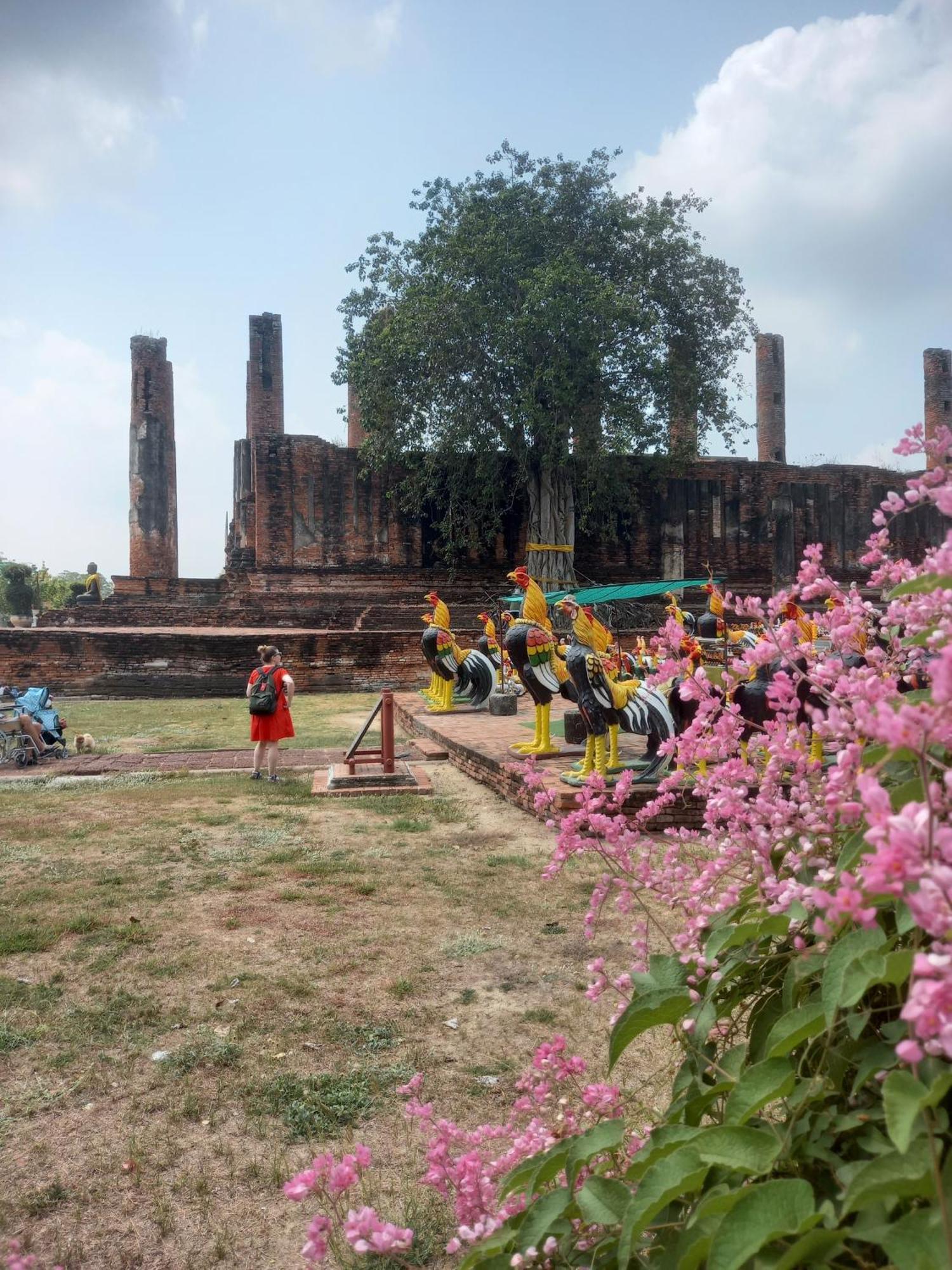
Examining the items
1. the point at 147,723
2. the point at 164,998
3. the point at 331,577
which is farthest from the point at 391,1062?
the point at 331,577

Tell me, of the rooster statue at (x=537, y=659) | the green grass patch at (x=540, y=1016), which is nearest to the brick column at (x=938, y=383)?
the rooster statue at (x=537, y=659)

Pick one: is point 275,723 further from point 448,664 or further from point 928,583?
point 928,583

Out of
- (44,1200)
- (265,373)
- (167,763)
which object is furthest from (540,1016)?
(265,373)

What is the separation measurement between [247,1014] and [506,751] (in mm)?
4505

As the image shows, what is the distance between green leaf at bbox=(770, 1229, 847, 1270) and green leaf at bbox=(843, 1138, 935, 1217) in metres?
0.03

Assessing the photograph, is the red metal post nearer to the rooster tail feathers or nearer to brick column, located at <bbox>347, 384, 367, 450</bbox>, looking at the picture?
the rooster tail feathers

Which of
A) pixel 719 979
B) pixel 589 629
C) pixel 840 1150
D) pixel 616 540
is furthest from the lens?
pixel 616 540

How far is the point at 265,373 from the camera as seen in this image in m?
26.1

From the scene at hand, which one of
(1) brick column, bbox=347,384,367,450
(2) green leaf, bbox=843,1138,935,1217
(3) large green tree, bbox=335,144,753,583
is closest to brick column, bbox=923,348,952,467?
(3) large green tree, bbox=335,144,753,583

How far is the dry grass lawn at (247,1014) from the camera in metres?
2.05

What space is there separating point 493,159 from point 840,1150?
20.5 metres

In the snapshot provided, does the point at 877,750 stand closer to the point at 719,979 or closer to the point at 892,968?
the point at 892,968

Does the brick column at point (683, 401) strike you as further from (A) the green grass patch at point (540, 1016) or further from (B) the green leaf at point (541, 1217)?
(B) the green leaf at point (541, 1217)

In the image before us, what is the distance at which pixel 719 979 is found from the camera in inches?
46.2
